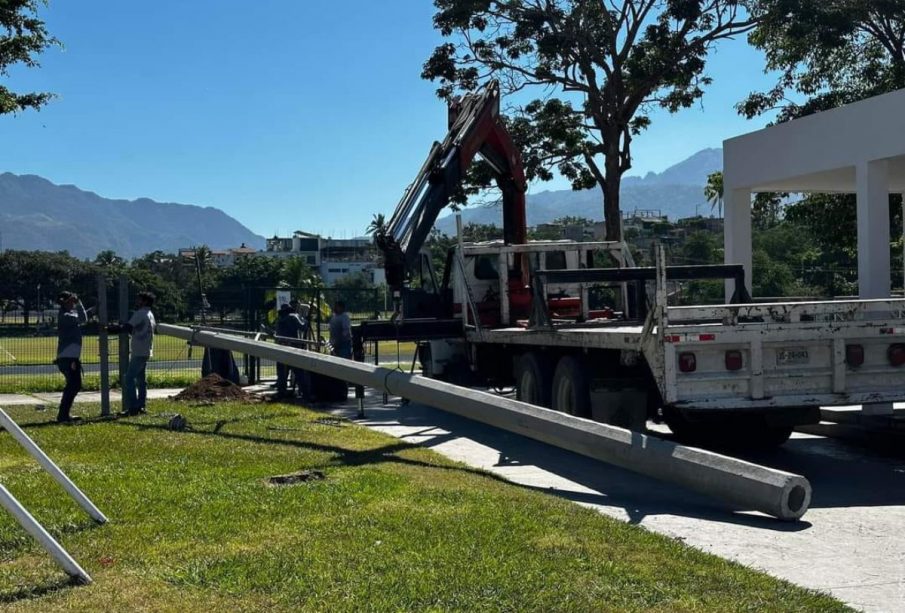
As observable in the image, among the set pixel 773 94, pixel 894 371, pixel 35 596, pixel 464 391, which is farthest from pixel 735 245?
pixel 35 596

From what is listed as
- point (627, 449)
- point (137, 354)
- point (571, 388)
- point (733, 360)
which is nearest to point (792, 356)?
point (733, 360)

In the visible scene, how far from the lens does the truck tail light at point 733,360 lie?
10641 mm

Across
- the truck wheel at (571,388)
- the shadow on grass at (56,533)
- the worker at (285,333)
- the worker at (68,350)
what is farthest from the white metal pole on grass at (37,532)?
the worker at (285,333)

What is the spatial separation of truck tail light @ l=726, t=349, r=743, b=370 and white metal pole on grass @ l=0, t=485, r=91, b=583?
665cm

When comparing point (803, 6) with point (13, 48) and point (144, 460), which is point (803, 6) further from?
point (144, 460)

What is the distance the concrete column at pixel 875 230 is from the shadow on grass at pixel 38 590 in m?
Answer: 14.0

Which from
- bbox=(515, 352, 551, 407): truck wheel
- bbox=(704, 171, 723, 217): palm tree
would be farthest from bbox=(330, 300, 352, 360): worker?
bbox=(704, 171, 723, 217): palm tree

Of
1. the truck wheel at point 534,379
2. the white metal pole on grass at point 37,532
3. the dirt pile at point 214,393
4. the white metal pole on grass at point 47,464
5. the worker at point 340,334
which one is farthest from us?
the worker at point 340,334

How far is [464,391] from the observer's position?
1116 centimetres

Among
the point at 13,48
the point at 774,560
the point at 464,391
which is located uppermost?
the point at 13,48

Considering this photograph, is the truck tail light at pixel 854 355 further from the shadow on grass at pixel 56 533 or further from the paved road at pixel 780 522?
the shadow on grass at pixel 56 533

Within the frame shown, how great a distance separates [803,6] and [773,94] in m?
3.52

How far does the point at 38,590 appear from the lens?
604 cm

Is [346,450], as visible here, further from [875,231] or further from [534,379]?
[875,231]
